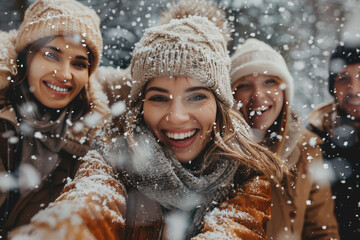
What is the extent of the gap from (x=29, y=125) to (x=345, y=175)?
1836 mm

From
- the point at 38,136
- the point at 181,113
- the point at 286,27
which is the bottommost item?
the point at 38,136

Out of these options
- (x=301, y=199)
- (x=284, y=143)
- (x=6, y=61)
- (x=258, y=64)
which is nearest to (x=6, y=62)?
(x=6, y=61)

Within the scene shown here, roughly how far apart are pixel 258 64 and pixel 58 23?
3.54 feet

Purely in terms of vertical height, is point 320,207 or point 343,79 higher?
point 343,79

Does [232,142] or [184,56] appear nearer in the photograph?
[184,56]

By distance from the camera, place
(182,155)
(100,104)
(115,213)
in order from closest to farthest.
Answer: (115,213) → (182,155) → (100,104)

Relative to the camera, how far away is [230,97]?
120 cm

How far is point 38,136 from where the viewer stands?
153cm

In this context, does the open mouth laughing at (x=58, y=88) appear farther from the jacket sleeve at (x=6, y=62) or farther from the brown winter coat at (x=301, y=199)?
the brown winter coat at (x=301, y=199)

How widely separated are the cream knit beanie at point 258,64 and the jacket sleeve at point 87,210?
0.86 m

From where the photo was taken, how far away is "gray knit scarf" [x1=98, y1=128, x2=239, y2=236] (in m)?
1.13

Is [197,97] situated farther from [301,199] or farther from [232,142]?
→ [301,199]

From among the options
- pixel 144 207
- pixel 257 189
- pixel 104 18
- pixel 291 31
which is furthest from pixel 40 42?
pixel 291 31

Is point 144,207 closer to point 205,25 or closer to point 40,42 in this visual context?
point 205,25
